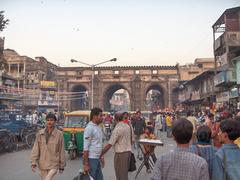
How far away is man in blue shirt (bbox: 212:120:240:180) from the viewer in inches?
124

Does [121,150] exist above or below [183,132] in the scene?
below

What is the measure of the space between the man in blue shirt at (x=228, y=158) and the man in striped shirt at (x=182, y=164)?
532 mm

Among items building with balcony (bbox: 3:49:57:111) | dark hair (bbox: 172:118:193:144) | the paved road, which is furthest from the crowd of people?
building with balcony (bbox: 3:49:57:111)

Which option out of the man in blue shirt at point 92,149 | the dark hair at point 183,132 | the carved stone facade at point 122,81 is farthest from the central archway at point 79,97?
the dark hair at point 183,132

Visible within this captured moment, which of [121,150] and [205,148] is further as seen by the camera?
[121,150]

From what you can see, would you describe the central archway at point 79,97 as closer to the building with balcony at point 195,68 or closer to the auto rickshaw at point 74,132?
the building with balcony at point 195,68

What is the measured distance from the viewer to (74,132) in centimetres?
1268

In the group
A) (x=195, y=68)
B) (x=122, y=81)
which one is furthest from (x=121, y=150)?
(x=122, y=81)

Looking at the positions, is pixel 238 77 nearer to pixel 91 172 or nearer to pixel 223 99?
pixel 223 99

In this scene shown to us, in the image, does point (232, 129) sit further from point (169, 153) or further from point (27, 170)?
point (27, 170)

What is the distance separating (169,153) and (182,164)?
0.43 ft

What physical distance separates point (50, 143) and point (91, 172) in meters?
0.74

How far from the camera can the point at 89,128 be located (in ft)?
18.0

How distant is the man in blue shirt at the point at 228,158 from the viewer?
316 centimetres
